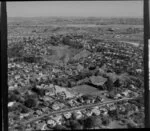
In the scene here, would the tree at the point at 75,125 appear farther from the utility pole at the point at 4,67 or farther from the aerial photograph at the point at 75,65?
the utility pole at the point at 4,67

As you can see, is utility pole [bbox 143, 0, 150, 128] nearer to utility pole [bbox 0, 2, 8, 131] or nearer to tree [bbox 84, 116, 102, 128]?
tree [bbox 84, 116, 102, 128]

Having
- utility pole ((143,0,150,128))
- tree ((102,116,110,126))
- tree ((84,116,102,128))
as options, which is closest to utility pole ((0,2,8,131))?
tree ((84,116,102,128))

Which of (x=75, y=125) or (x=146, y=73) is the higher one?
(x=146, y=73)

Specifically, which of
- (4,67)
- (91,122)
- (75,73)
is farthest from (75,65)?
(4,67)

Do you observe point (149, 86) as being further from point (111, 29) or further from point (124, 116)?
point (111, 29)

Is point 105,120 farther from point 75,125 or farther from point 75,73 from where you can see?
point 75,73

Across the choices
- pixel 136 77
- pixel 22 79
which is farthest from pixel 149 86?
pixel 22 79

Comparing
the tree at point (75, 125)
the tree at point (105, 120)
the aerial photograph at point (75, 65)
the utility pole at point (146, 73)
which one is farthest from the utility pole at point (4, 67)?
the utility pole at point (146, 73)
